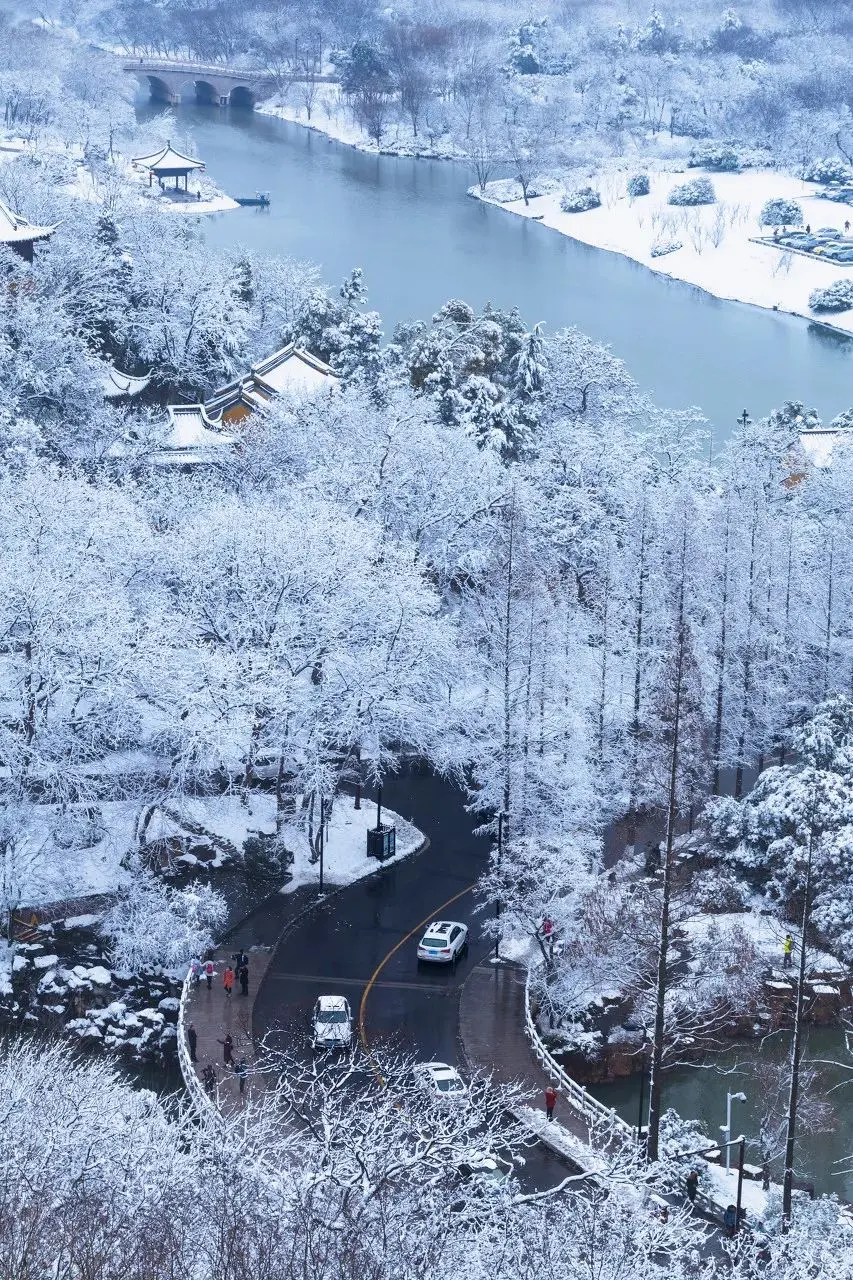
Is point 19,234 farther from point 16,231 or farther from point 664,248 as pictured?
point 664,248

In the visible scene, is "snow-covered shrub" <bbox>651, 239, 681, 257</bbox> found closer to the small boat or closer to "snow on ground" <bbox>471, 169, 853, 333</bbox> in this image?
"snow on ground" <bbox>471, 169, 853, 333</bbox>

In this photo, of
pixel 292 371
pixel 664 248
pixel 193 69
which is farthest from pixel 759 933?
pixel 193 69

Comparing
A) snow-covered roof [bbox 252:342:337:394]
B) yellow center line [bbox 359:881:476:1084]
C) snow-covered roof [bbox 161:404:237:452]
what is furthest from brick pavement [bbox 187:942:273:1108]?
snow-covered roof [bbox 252:342:337:394]

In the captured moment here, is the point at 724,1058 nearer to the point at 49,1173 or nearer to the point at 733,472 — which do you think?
the point at 49,1173

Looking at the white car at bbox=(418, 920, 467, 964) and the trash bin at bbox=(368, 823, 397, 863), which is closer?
the white car at bbox=(418, 920, 467, 964)

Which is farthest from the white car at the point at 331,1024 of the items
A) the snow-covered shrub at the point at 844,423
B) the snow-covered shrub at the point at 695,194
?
the snow-covered shrub at the point at 695,194

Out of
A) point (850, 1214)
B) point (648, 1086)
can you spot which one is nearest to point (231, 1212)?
point (850, 1214)

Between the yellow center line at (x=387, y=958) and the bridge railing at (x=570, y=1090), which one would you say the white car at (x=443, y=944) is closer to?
the yellow center line at (x=387, y=958)
